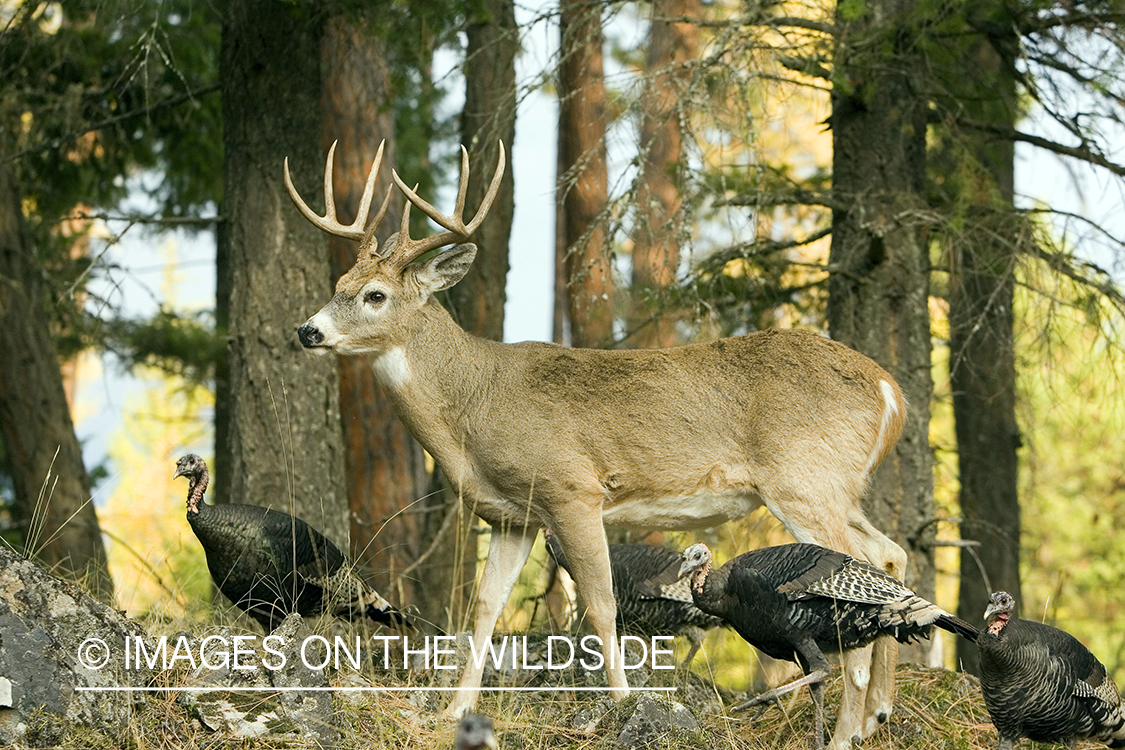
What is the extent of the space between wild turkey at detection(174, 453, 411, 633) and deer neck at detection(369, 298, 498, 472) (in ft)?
2.87

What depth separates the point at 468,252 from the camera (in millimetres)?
7098

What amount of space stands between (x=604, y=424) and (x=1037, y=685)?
2.51 meters

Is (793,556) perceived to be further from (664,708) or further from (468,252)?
(468,252)

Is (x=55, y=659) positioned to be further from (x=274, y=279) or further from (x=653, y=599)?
(x=274, y=279)

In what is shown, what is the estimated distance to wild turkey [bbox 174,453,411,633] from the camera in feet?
22.4

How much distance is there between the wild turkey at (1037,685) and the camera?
18.9 feet

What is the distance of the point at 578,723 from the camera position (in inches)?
247

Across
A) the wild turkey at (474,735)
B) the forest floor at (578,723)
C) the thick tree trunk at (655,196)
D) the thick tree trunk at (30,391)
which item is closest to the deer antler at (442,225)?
the thick tree trunk at (655,196)

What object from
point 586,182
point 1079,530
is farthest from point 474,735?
point 1079,530

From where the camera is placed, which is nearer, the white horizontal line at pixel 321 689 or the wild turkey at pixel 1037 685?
the white horizontal line at pixel 321 689

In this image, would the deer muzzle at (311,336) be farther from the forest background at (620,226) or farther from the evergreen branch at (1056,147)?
the evergreen branch at (1056,147)

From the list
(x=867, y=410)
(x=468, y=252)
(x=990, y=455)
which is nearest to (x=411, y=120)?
(x=990, y=455)

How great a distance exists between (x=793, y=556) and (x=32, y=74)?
920 cm

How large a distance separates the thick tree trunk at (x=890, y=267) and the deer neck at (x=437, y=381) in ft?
9.61
